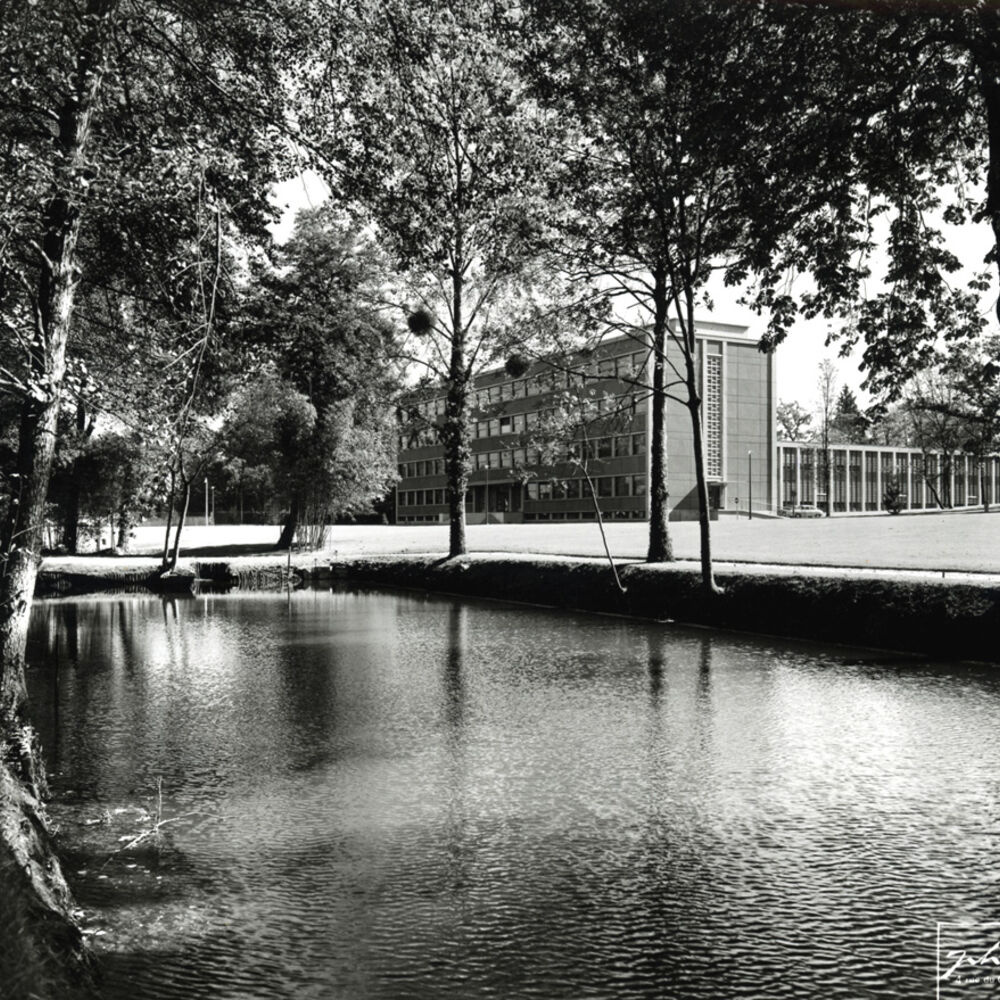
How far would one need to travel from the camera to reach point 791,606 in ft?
65.6

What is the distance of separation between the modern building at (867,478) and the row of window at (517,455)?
16674mm

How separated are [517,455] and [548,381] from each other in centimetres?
6977

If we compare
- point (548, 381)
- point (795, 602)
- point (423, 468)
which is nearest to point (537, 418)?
point (548, 381)

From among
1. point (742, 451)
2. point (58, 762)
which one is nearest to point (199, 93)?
point (58, 762)

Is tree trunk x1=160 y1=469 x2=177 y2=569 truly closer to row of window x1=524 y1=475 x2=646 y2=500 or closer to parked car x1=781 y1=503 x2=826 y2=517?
row of window x1=524 y1=475 x2=646 y2=500

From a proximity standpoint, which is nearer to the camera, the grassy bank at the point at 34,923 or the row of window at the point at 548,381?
the grassy bank at the point at 34,923

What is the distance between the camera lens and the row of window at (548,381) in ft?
95.4

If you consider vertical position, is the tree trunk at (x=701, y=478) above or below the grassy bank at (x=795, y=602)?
above

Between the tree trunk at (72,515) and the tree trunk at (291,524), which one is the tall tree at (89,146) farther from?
the tree trunk at (291,524)

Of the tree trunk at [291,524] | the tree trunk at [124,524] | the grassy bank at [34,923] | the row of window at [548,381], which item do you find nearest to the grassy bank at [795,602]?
the row of window at [548,381]

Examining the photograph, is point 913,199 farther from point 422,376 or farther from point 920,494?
point 920,494

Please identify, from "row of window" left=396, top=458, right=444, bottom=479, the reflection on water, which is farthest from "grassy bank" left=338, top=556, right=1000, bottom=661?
"row of window" left=396, top=458, right=444, bottom=479

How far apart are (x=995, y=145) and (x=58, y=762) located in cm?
1279
